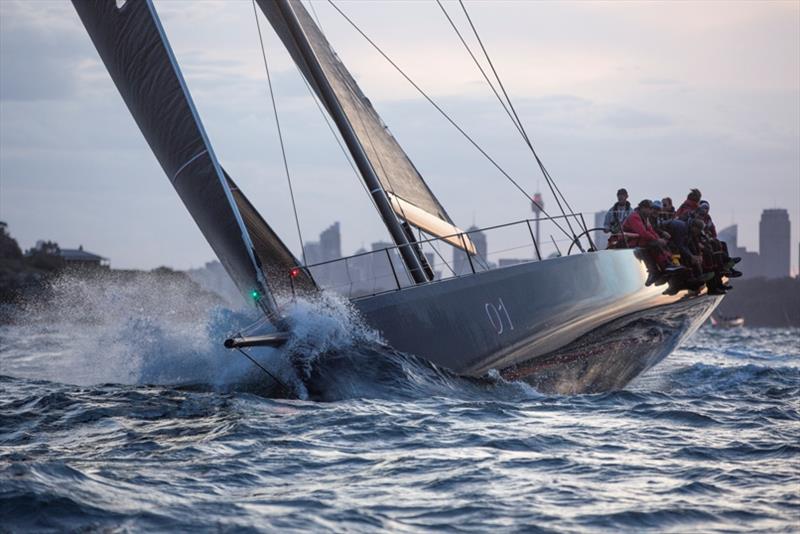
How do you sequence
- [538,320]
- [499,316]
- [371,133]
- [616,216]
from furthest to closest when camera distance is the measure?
[616,216], [371,133], [538,320], [499,316]

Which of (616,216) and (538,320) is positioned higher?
(616,216)

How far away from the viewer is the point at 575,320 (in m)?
11.3

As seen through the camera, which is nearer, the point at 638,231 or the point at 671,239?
the point at 638,231

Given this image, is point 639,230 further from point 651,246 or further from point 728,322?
point 728,322

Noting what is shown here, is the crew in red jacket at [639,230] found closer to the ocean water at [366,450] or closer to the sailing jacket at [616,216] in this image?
the sailing jacket at [616,216]

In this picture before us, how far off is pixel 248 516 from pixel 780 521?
2686mm

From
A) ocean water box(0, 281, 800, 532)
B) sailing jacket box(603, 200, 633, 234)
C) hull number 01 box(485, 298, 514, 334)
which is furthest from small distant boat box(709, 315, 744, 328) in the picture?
ocean water box(0, 281, 800, 532)

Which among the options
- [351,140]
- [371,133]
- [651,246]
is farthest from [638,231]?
[351,140]

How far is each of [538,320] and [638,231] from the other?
3.62 m

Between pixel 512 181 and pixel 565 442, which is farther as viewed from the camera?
pixel 512 181

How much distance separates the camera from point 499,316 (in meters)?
10.5

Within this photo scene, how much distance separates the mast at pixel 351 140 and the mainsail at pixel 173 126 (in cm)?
172

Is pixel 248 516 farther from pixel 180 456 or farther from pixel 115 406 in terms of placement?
pixel 115 406

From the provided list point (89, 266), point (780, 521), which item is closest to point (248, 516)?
point (780, 521)
